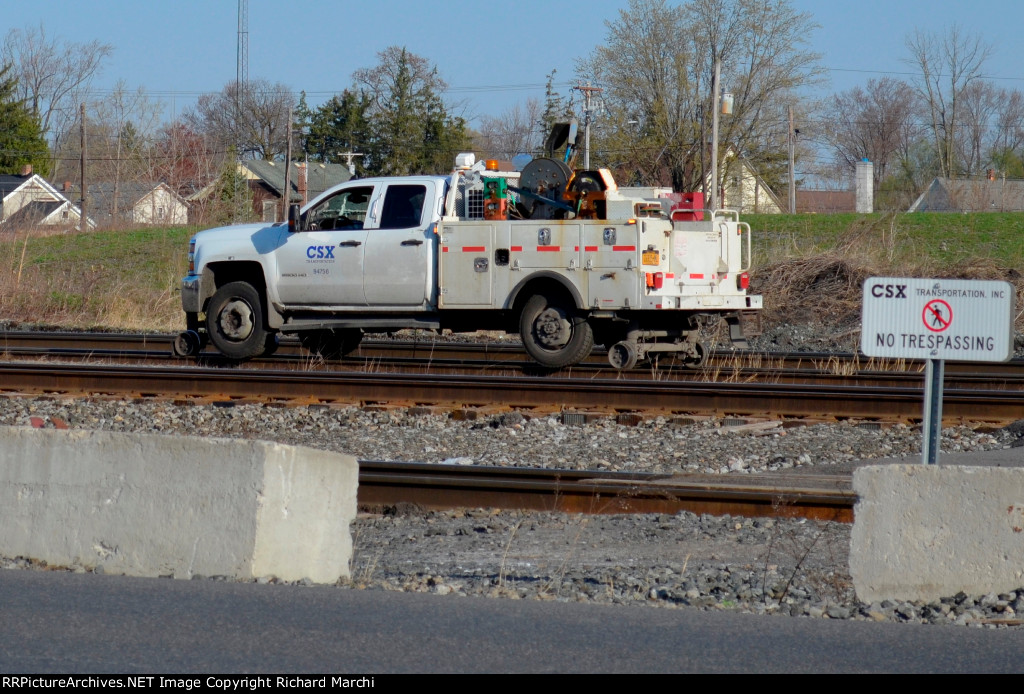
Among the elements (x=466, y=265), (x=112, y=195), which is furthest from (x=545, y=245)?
(x=112, y=195)

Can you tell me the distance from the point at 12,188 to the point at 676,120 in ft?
124

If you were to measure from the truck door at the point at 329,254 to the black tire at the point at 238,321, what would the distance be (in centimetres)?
49

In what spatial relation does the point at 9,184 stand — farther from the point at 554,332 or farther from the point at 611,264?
the point at 611,264

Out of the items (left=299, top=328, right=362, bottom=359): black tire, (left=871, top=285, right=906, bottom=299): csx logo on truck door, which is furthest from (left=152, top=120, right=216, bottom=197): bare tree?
(left=871, top=285, right=906, bottom=299): csx logo on truck door

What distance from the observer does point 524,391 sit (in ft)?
38.4

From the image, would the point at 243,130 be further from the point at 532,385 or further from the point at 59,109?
the point at 532,385

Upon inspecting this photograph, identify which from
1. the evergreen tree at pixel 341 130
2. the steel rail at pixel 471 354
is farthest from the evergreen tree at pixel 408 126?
the steel rail at pixel 471 354

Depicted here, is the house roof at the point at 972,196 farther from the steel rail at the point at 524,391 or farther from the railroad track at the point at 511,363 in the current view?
the steel rail at the point at 524,391

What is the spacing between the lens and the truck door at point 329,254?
14.0 metres

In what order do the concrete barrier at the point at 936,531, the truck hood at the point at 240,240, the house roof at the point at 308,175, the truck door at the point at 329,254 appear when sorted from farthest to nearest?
1. the house roof at the point at 308,175
2. the truck hood at the point at 240,240
3. the truck door at the point at 329,254
4. the concrete barrier at the point at 936,531

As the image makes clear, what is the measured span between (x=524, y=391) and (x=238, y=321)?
4.62 meters

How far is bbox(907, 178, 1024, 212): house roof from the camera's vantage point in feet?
166

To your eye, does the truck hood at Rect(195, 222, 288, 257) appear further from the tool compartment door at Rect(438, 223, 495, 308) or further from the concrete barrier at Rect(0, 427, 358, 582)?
the concrete barrier at Rect(0, 427, 358, 582)

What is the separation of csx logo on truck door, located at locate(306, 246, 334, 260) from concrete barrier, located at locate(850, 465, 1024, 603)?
31.6ft
